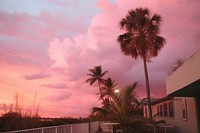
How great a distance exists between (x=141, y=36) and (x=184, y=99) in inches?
297

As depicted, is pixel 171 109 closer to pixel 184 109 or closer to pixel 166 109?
pixel 166 109

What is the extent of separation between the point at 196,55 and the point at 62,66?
48.5 ft

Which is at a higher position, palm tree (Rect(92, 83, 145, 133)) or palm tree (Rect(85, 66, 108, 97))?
palm tree (Rect(85, 66, 108, 97))

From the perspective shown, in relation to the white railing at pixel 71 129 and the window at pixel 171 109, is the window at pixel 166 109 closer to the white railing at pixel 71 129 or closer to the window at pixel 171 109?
the window at pixel 171 109

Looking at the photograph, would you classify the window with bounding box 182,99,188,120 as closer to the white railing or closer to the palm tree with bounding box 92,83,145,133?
the palm tree with bounding box 92,83,145,133

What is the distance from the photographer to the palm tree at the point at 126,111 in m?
15.6

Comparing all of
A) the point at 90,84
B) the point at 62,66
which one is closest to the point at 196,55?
the point at 62,66

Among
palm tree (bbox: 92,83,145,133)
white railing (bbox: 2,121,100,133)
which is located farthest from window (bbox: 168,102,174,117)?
white railing (bbox: 2,121,100,133)

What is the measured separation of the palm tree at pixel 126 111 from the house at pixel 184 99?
6.67ft

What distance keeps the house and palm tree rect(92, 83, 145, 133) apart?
2034mm

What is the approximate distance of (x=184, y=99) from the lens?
16.8 m

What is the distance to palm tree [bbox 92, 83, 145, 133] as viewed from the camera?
15594mm

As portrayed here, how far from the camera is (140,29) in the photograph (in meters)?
23.0

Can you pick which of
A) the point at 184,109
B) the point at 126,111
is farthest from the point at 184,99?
the point at 126,111
